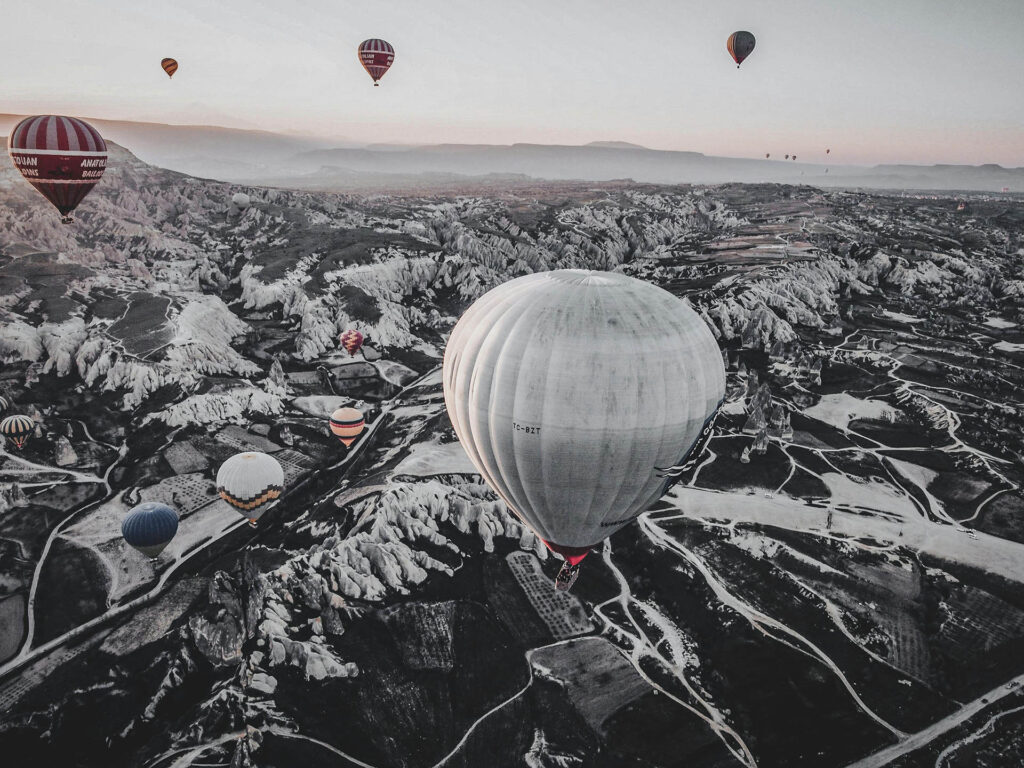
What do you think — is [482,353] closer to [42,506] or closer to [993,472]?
[42,506]

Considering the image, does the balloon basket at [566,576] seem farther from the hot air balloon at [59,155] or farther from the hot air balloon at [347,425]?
the hot air balloon at [59,155]

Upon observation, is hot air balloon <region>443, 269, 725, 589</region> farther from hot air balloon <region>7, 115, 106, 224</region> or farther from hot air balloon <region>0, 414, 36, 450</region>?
hot air balloon <region>0, 414, 36, 450</region>

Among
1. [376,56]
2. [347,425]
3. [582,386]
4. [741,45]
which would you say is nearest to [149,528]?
[347,425]

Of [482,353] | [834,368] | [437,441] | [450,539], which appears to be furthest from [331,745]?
[834,368]

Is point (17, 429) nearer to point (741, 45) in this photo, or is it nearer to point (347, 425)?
point (347, 425)

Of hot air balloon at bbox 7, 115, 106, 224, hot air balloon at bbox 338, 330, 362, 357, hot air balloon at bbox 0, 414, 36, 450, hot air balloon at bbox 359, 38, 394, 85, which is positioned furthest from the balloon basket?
hot air balloon at bbox 359, 38, 394, 85
